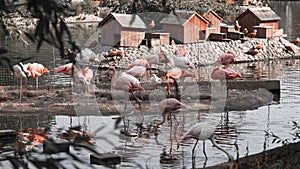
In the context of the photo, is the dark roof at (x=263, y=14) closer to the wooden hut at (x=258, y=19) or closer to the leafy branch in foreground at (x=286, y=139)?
the wooden hut at (x=258, y=19)

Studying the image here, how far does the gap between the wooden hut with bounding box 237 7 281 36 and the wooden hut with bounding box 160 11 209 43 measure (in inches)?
103

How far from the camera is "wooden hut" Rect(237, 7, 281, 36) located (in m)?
18.5

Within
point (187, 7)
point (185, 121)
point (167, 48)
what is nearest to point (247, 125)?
point (185, 121)

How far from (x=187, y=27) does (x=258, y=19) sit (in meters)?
3.51

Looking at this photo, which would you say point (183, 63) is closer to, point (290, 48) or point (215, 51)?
point (215, 51)

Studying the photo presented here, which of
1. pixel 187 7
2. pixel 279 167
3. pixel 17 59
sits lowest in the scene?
pixel 279 167

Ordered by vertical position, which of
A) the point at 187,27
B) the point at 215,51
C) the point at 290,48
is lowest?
the point at 215,51

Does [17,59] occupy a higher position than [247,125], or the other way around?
[17,59]

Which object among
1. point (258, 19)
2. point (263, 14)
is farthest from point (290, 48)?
point (263, 14)

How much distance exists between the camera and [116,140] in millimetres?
5969

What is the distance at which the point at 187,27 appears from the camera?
15852 mm

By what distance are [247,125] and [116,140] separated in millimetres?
1607

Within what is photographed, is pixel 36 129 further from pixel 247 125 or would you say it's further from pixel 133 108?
pixel 247 125

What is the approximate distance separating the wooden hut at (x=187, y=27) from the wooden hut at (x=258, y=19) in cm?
262
